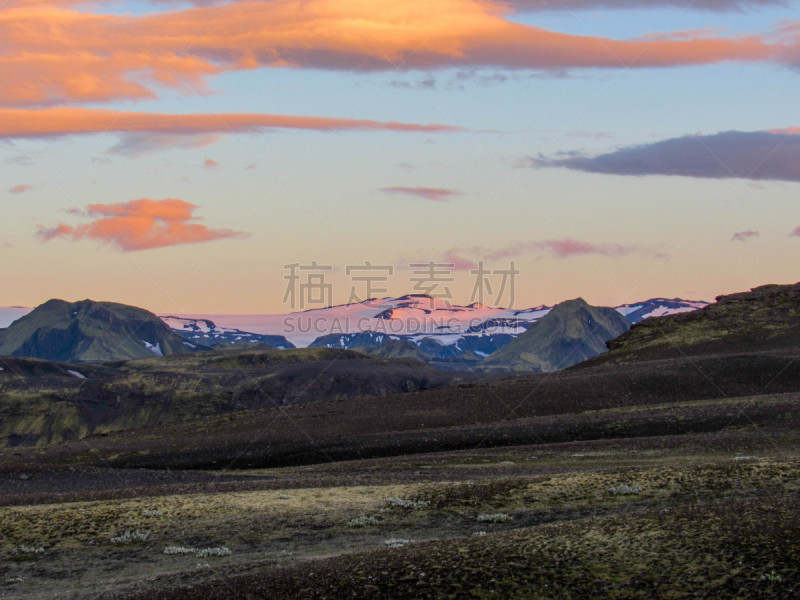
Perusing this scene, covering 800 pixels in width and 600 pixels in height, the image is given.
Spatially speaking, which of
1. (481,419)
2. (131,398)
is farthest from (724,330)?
(131,398)

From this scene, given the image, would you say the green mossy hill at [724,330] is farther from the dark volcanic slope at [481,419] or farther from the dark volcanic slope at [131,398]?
the dark volcanic slope at [131,398]

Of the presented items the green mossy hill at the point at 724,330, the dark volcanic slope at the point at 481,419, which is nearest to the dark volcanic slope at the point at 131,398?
the dark volcanic slope at the point at 481,419

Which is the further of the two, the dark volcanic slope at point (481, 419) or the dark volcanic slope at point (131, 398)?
the dark volcanic slope at point (131, 398)

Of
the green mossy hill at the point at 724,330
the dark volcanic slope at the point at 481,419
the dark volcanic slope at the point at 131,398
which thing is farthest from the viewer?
the dark volcanic slope at the point at 131,398

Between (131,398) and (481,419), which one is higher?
(481,419)

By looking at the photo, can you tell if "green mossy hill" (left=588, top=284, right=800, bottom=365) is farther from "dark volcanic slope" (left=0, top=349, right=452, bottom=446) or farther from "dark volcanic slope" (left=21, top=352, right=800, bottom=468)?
"dark volcanic slope" (left=0, top=349, right=452, bottom=446)

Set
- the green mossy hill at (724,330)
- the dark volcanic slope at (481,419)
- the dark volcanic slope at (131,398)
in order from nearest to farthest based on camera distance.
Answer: the dark volcanic slope at (481,419) → the green mossy hill at (724,330) → the dark volcanic slope at (131,398)

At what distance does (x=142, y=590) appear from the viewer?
17.4 m

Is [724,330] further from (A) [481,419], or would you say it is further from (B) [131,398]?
(B) [131,398]

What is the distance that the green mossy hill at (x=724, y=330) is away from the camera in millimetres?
109438

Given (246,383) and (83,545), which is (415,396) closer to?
(83,545)

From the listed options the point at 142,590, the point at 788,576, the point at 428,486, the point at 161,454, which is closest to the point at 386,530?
the point at 428,486

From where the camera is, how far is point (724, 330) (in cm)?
11662

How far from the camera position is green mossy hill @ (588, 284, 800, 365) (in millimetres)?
109438
